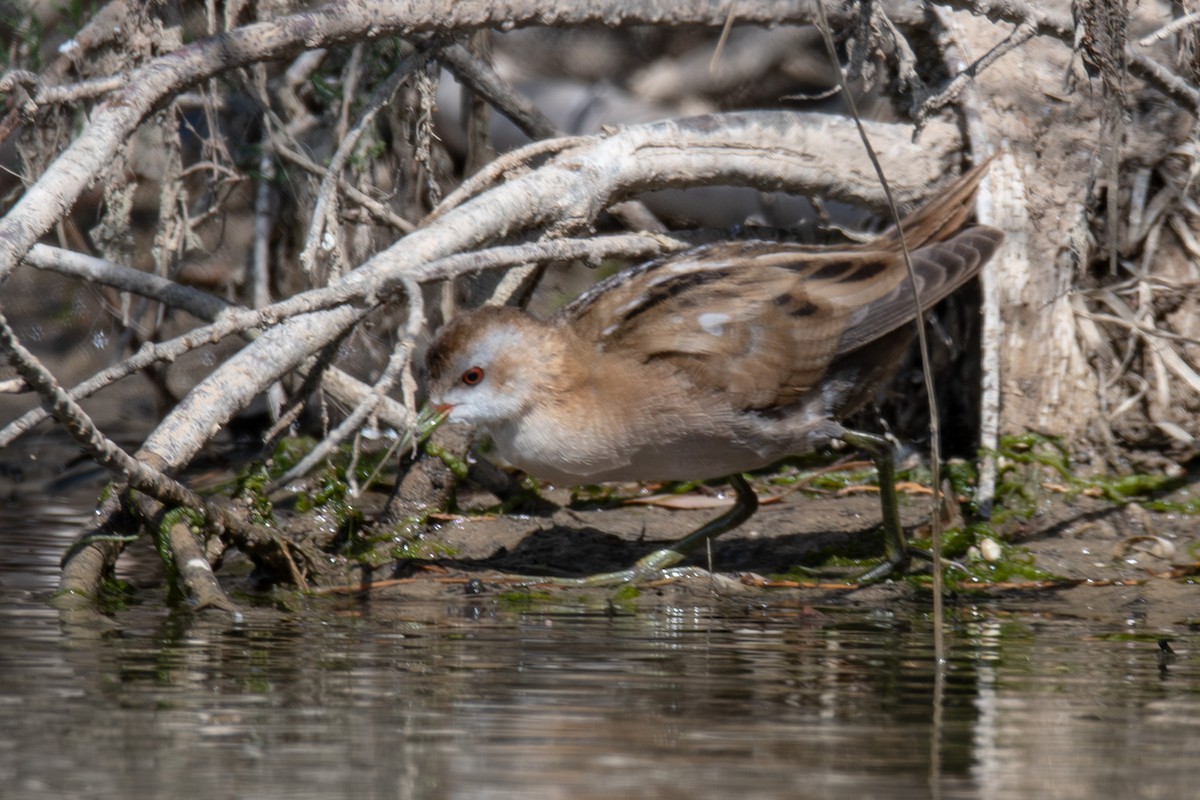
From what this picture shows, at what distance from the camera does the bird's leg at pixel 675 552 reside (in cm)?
556

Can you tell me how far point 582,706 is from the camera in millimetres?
3490

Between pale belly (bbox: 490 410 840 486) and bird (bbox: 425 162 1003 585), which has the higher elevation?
bird (bbox: 425 162 1003 585)

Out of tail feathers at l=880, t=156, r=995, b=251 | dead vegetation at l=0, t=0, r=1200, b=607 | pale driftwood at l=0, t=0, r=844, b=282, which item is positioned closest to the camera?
pale driftwood at l=0, t=0, r=844, b=282

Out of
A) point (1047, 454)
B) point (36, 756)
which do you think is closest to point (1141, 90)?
point (1047, 454)

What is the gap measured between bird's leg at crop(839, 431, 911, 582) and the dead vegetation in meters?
0.62

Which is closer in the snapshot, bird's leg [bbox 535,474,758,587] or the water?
the water

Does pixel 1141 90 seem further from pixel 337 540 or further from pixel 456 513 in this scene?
pixel 337 540

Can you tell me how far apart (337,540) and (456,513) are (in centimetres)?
54

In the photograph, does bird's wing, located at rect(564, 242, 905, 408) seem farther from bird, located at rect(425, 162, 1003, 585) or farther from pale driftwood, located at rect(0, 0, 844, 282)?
pale driftwood, located at rect(0, 0, 844, 282)

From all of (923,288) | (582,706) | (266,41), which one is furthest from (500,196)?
(582,706)

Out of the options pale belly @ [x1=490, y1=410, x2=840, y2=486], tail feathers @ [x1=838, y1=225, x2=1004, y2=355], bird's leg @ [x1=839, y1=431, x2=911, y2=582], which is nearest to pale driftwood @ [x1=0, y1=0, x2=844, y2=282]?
tail feathers @ [x1=838, y1=225, x2=1004, y2=355]

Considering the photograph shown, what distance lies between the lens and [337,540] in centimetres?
595

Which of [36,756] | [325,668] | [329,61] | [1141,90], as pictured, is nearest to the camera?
[36,756]

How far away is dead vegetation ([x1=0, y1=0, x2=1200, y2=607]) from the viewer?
5164 mm
